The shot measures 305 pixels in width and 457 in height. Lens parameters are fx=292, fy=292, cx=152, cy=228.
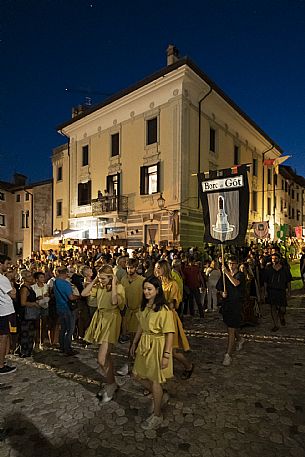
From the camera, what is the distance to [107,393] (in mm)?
3914

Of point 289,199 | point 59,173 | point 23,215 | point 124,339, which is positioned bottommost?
point 124,339

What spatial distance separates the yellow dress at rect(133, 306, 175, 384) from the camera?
10.5 ft

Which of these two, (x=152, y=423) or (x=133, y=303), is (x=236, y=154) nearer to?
(x=133, y=303)

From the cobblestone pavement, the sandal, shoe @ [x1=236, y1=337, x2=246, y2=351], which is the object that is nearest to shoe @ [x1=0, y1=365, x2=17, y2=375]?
the cobblestone pavement

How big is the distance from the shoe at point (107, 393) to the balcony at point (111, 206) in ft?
52.4

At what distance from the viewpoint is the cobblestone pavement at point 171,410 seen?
118 inches

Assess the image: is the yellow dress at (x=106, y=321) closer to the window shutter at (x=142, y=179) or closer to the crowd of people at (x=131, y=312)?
the crowd of people at (x=131, y=312)

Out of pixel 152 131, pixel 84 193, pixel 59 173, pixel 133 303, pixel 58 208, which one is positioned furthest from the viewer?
pixel 59 173

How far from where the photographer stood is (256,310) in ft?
26.5

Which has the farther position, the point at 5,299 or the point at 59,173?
the point at 59,173

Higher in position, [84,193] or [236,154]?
[236,154]

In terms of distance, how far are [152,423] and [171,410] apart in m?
0.43

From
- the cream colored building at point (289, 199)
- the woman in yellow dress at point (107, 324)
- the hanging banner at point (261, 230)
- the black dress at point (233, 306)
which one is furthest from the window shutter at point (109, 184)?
the cream colored building at point (289, 199)

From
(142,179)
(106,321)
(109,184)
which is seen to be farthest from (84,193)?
(106,321)
